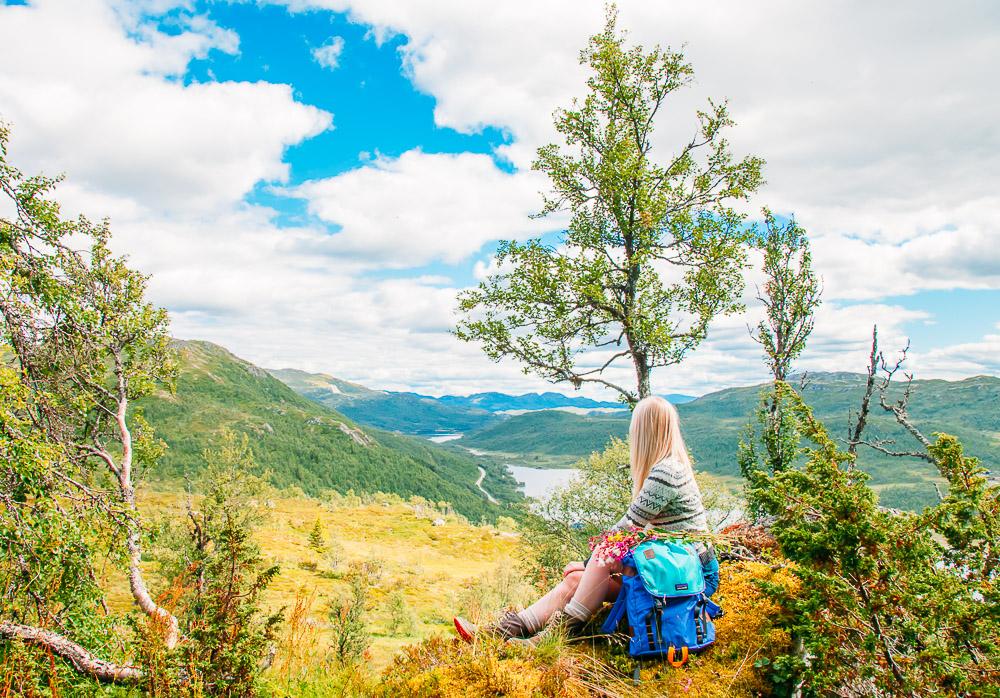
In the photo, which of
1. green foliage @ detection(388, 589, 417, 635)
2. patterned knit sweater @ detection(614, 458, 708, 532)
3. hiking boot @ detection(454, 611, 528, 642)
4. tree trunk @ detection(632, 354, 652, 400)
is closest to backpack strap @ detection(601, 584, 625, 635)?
patterned knit sweater @ detection(614, 458, 708, 532)

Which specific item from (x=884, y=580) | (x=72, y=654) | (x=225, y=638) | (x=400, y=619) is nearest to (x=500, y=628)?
(x=225, y=638)

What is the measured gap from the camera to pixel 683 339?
497 inches

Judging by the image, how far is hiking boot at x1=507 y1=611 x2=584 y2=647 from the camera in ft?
16.2

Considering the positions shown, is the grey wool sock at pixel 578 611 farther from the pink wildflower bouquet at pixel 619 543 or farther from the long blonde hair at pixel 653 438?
the long blonde hair at pixel 653 438

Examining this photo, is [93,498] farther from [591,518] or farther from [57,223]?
[591,518]

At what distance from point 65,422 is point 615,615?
40.6ft

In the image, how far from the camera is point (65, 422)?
11148mm

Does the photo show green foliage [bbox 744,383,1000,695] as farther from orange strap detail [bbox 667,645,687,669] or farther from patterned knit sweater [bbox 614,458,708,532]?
patterned knit sweater [bbox 614,458,708,532]

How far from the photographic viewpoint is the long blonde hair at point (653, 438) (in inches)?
219

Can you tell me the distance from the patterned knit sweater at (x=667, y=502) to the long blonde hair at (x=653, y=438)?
0.61 ft

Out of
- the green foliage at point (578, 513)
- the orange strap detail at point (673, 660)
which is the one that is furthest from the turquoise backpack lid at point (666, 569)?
the green foliage at point (578, 513)

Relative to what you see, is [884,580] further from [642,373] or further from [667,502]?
[642,373]

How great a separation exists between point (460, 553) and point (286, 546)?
128 feet

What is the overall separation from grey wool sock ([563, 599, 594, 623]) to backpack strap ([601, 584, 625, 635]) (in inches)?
7.5
